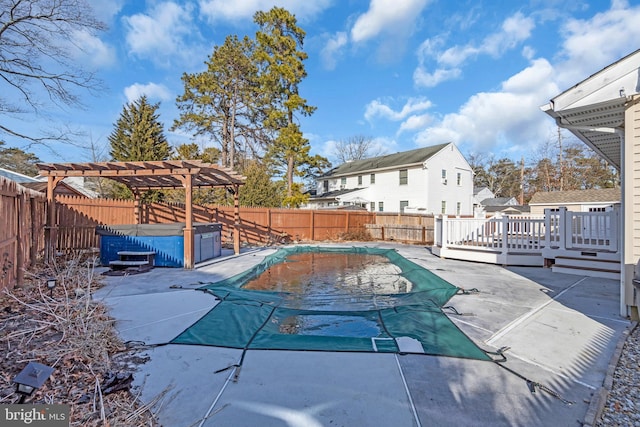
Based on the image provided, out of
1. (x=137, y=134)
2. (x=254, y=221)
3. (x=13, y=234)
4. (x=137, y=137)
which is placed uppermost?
(x=137, y=134)

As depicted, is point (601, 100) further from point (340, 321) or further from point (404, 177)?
point (404, 177)

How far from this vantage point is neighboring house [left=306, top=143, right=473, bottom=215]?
21.1 m

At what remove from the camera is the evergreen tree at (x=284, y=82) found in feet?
62.5

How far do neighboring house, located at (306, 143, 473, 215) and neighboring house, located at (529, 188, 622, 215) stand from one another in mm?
4784

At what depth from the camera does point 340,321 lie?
4.43m

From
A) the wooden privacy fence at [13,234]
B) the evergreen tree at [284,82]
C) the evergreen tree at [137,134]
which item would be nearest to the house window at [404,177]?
the evergreen tree at [284,82]

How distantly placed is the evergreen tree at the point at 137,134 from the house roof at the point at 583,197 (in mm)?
23353

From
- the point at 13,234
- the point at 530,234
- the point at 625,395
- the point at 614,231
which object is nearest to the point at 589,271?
the point at 614,231

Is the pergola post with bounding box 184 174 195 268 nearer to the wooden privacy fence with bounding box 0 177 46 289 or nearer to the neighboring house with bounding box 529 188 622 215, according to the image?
the wooden privacy fence with bounding box 0 177 46 289

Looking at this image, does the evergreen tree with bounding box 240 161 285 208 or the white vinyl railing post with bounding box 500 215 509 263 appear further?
the evergreen tree with bounding box 240 161 285 208

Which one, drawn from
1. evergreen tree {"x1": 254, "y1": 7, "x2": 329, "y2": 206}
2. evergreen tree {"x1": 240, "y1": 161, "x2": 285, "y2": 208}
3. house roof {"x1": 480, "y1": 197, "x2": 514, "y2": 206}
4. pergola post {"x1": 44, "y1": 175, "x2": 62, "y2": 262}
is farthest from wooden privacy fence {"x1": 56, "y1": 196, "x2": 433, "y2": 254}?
house roof {"x1": 480, "y1": 197, "x2": 514, "y2": 206}

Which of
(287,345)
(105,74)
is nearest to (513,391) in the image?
(287,345)

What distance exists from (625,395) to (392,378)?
1.76m

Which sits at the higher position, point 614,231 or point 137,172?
point 137,172
